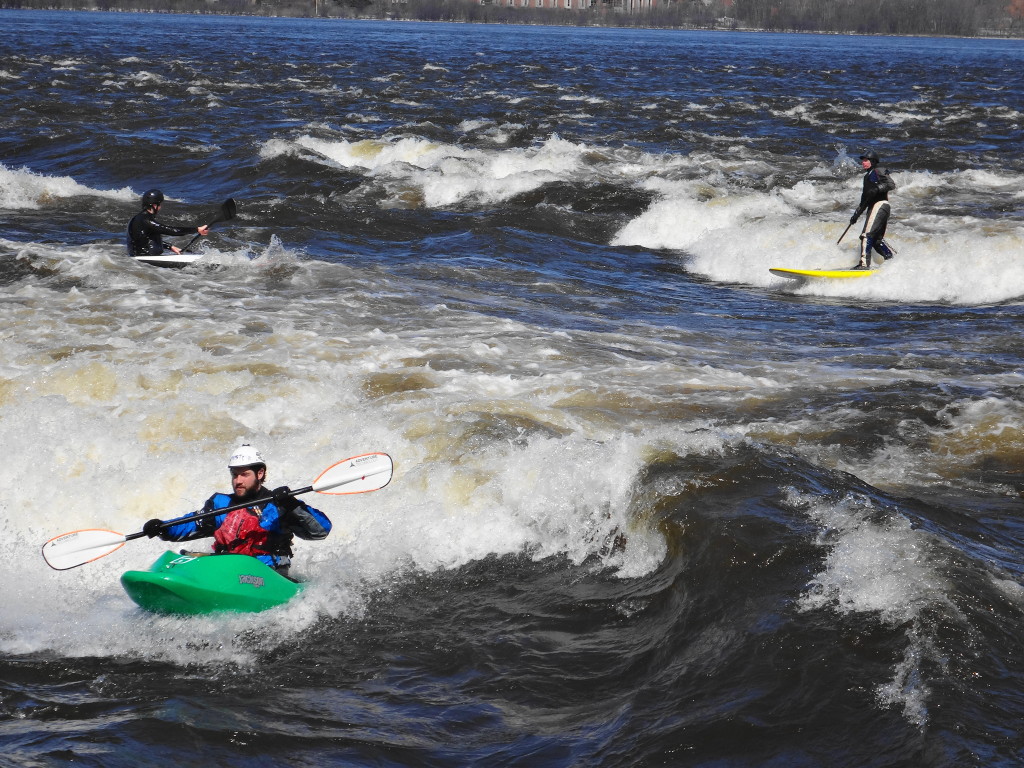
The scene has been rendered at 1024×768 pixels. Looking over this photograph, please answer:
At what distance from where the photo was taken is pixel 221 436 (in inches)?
336

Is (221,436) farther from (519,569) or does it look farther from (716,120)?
(716,120)

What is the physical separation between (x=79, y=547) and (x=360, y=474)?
1.60 metres

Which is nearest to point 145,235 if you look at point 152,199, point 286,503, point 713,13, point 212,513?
point 152,199

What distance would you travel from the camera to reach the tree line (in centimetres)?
15100

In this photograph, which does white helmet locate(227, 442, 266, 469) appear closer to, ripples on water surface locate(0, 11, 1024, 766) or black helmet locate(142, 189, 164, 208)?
ripples on water surface locate(0, 11, 1024, 766)

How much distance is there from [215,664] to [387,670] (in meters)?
0.88

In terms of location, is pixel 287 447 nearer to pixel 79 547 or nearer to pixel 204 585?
pixel 79 547

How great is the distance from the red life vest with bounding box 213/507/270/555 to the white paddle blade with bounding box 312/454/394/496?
0.45 m

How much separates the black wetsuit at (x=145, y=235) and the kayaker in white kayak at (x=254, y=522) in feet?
26.3

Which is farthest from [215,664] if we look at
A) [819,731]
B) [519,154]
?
[519,154]

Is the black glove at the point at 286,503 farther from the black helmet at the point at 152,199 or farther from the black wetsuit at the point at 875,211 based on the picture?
the black wetsuit at the point at 875,211

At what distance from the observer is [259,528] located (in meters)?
6.21

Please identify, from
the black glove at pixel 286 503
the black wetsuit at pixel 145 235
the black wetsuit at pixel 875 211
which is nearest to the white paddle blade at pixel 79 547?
the black glove at pixel 286 503

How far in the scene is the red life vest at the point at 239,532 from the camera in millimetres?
6180
